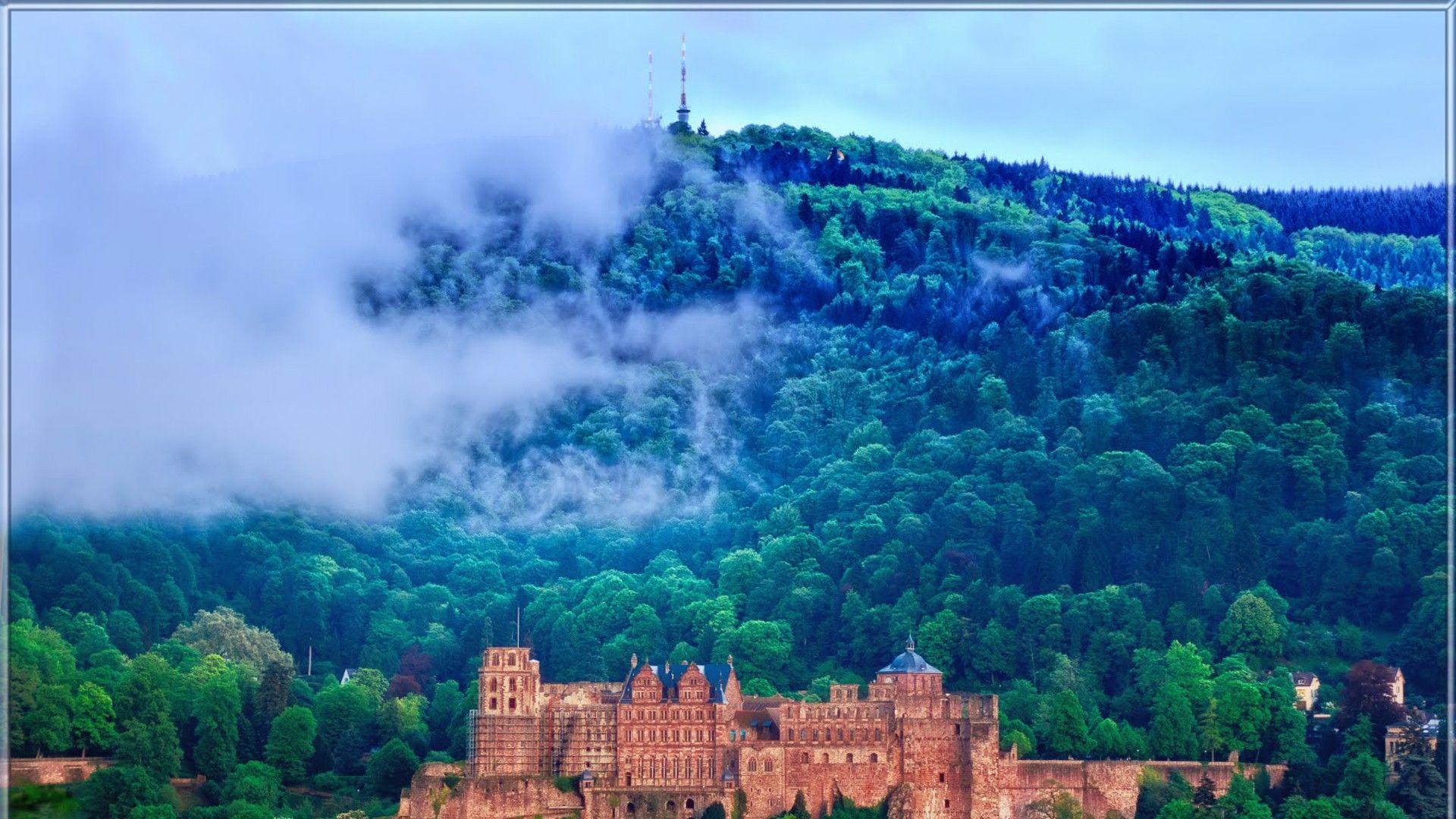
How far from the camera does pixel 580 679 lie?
73.8 metres

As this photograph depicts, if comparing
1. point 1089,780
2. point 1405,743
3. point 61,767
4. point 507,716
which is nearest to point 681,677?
point 507,716

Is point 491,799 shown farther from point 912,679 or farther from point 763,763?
point 912,679

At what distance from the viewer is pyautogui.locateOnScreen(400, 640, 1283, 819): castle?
2329 inches

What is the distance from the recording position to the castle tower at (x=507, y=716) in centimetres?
6059

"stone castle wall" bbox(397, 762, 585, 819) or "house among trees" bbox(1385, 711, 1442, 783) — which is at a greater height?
"house among trees" bbox(1385, 711, 1442, 783)

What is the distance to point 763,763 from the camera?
59.5 metres

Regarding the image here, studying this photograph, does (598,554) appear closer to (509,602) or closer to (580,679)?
(509,602)

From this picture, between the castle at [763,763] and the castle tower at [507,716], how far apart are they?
4 centimetres

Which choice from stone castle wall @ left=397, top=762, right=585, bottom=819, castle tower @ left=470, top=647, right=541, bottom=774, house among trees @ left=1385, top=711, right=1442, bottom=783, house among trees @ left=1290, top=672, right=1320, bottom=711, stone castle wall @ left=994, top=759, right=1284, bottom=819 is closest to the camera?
stone castle wall @ left=397, top=762, right=585, bottom=819

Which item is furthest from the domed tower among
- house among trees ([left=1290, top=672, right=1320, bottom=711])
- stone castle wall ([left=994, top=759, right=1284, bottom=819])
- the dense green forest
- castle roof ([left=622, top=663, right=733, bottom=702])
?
house among trees ([left=1290, top=672, right=1320, bottom=711])

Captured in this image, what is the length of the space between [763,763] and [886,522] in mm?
23975

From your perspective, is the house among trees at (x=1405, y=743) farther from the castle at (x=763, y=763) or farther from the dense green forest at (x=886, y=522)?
the castle at (x=763, y=763)

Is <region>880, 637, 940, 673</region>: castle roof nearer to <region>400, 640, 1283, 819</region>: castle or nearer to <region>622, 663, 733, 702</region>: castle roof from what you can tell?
<region>400, 640, 1283, 819</region>: castle

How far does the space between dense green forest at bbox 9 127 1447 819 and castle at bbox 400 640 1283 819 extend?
12.1 feet
